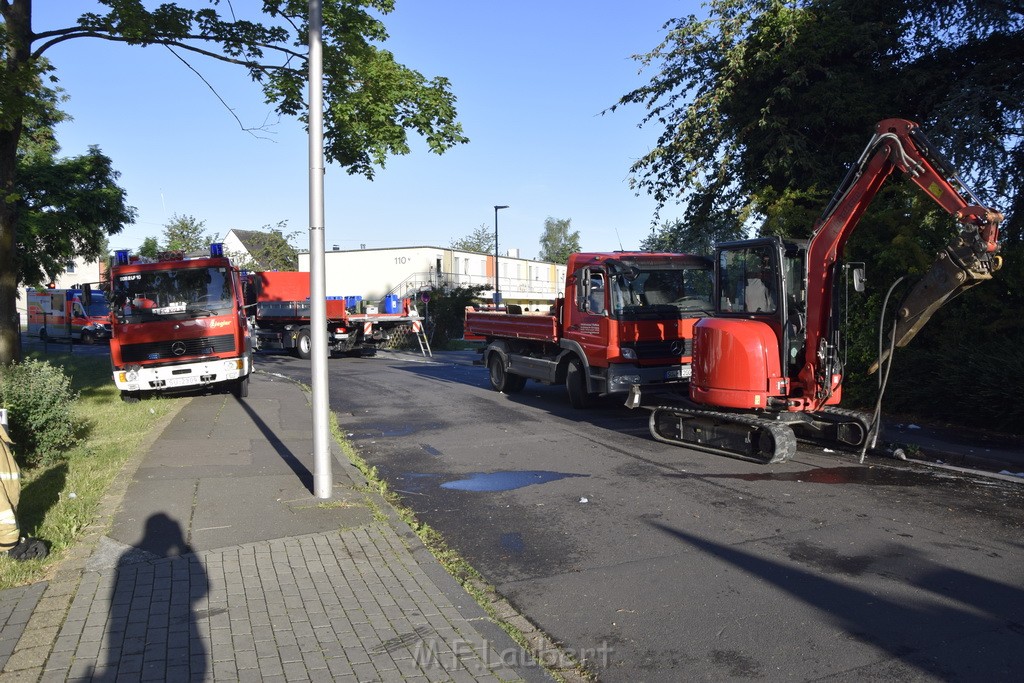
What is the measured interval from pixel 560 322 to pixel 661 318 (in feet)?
6.86

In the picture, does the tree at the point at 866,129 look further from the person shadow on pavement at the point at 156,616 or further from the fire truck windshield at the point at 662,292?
the person shadow on pavement at the point at 156,616

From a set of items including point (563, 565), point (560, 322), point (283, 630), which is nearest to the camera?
point (283, 630)

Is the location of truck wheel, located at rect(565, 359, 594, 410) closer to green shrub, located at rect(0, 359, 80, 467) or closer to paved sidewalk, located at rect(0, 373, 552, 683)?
paved sidewalk, located at rect(0, 373, 552, 683)

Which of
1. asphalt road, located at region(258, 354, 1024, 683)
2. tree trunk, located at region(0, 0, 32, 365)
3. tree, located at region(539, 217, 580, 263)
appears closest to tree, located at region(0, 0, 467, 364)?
tree trunk, located at region(0, 0, 32, 365)

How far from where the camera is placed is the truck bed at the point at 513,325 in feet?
49.6

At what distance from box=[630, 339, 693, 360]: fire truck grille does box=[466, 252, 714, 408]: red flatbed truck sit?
0.02 meters

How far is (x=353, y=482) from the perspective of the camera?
8.48m

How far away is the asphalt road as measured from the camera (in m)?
4.60

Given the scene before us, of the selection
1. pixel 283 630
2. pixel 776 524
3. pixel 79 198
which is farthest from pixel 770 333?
pixel 79 198

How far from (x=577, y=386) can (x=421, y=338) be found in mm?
19687

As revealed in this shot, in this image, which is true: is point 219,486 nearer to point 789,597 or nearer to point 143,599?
point 143,599

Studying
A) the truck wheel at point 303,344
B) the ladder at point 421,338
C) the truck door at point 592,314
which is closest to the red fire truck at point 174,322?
the truck door at point 592,314

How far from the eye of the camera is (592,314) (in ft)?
44.8

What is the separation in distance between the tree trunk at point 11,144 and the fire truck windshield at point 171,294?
205cm
